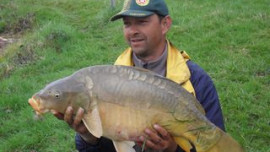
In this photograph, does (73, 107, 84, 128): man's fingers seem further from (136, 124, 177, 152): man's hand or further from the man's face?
the man's face

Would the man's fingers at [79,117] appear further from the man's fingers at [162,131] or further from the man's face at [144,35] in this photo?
the man's face at [144,35]

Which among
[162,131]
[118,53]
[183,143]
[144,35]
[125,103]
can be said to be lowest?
[118,53]

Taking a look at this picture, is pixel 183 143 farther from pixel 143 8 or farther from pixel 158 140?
pixel 143 8

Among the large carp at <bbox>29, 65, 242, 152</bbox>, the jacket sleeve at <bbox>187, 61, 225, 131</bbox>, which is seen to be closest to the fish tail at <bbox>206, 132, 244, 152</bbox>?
the large carp at <bbox>29, 65, 242, 152</bbox>

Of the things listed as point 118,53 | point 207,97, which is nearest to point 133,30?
point 207,97

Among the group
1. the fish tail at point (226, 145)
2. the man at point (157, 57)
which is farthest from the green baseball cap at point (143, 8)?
the fish tail at point (226, 145)

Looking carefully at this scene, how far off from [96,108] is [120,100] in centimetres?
13

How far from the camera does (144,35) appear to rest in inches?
108

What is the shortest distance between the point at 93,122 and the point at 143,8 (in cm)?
88

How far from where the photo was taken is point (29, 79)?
6.23m

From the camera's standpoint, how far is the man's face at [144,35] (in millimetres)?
2742

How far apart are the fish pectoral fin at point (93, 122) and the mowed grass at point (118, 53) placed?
2239mm

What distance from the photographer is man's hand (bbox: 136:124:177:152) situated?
2299mm

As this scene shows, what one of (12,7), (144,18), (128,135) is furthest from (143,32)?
(12,7)
